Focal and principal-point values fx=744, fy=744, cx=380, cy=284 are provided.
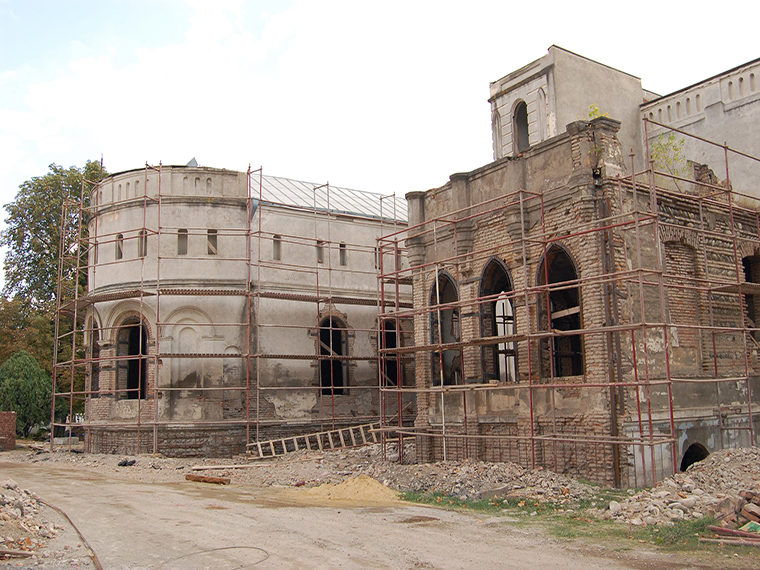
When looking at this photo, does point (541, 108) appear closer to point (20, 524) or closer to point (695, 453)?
point (695, 453)

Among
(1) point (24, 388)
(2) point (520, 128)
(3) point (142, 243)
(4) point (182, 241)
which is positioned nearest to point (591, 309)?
(2) point (520, 128)

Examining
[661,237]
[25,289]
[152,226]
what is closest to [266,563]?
[661,237]

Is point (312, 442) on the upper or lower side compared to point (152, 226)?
lower

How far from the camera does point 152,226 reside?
22.1 m

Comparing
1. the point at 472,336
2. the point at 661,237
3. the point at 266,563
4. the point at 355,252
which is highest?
the point at 355,252

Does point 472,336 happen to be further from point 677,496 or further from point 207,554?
point 207,554

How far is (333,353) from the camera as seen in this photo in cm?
2369

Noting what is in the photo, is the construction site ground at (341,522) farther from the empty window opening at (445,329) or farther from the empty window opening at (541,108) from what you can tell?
the empty window opening at (541,108)

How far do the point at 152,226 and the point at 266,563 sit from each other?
50.6ft

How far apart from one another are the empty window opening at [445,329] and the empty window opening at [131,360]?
352 inches

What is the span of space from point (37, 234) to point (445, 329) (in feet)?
72.9

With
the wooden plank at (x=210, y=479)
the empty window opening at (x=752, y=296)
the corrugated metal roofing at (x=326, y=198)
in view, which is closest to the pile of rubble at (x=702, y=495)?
the empty window opening at (x=752, y=296)

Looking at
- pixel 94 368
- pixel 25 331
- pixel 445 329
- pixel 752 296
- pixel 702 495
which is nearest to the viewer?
pixel 702 495

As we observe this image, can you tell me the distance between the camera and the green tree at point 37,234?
3325 cm
